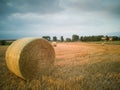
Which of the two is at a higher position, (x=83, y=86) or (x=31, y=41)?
(x=31, y=41)

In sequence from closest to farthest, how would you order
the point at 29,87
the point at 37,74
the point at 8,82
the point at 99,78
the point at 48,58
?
the point at 29,87
the point at 8,82
the point at 99,78
the point at 37,74
the point at 48,58

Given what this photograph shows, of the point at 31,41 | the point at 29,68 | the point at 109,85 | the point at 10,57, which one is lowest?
the point at 109,85

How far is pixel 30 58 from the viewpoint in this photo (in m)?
5.41

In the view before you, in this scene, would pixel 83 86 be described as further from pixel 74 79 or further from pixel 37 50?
pixel 37 50

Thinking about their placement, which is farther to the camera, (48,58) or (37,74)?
(48,58)

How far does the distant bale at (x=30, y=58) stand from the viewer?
5070 millimetres

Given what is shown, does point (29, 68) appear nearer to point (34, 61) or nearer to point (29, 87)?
point (34, 61)

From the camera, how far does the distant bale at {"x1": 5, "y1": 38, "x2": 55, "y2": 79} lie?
507 cm

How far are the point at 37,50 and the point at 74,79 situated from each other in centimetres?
192

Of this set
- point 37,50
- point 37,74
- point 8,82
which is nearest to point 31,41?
point 37,50

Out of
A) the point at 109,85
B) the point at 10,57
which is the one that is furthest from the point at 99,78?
the point at 10,57

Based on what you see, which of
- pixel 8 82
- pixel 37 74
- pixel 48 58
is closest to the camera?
pixel 8 82

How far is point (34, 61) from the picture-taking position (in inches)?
218

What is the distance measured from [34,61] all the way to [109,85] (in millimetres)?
2900
